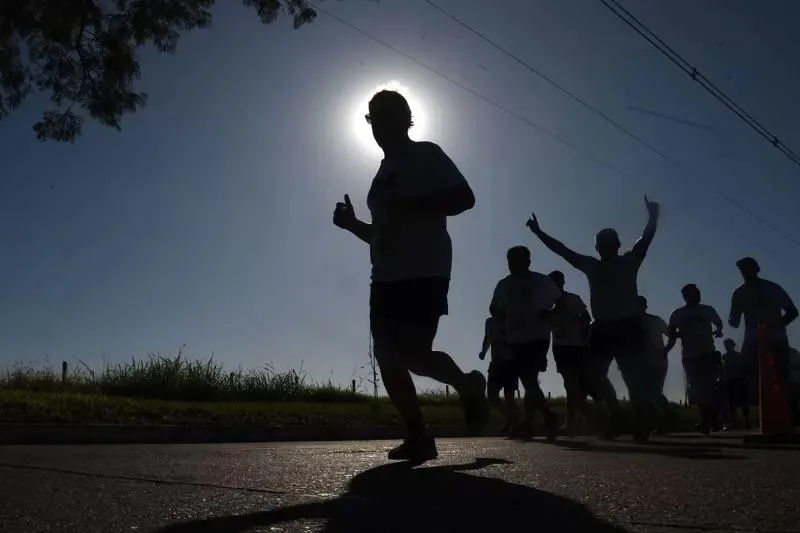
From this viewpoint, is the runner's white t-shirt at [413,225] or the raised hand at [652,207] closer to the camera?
the runner's white t-shirt at [413,225]

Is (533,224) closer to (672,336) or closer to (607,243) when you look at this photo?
(607,243)

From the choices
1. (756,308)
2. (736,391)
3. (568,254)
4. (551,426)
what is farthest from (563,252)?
(736,391)

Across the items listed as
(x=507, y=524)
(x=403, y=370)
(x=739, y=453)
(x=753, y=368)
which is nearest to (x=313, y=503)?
(x=507, y=524)

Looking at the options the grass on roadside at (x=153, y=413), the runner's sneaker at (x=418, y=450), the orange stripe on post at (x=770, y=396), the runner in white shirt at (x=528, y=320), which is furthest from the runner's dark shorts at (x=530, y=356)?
the runner's sneaker at (x=418, y=450)

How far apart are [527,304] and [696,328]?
3.96 meters

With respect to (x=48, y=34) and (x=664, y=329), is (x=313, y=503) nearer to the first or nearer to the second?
(x=48, y=34)

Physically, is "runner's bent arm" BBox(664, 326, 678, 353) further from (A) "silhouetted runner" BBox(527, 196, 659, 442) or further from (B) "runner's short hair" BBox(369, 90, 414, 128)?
(B) "runner's short hair" BBox(369, 90, 414, 128)

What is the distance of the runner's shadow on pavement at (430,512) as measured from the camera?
8.07ft

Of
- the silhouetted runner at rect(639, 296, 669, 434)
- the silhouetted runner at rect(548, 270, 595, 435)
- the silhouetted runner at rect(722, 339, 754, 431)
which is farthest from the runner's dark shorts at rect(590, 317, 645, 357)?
the silhouetted runner at rect(722, 339, 754, 431)

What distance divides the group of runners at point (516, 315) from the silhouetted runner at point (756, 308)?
0.6 inches

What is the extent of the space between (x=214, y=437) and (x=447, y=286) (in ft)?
19.8

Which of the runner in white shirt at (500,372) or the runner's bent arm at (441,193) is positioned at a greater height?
the runner's bent arm at (441,193)

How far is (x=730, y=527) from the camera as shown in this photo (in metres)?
2.46

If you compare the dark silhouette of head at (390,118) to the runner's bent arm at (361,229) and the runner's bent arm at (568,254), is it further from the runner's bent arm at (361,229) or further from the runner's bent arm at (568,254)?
the runner's bent arm at (568,254)
